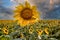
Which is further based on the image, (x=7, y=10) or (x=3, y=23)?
(x=7, y=10)

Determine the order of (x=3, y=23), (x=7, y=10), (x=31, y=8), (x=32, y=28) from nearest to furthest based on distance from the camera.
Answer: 1. (x=31, y=8)
2. (x=32, y=28)
3. (x=3, y=23)
4. (x=7, y=10)

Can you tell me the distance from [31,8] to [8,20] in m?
0.85

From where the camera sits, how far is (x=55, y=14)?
2.04m

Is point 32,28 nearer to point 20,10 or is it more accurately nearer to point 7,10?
point 20,10

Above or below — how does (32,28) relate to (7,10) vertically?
below


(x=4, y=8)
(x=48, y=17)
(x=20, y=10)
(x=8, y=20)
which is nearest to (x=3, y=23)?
(x=8, y=20)

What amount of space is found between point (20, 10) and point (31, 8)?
0.27ft

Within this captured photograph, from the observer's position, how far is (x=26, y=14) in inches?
44.5

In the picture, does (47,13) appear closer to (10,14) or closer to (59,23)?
(59,23)

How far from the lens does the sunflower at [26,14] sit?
1.09 metres

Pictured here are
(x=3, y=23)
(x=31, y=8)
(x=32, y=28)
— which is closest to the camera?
(x=31, y=8)

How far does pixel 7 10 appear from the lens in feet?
6.64

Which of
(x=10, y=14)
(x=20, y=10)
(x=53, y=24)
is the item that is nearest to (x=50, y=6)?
(x=53, y=24)

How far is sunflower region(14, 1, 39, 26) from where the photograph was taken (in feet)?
3.58
